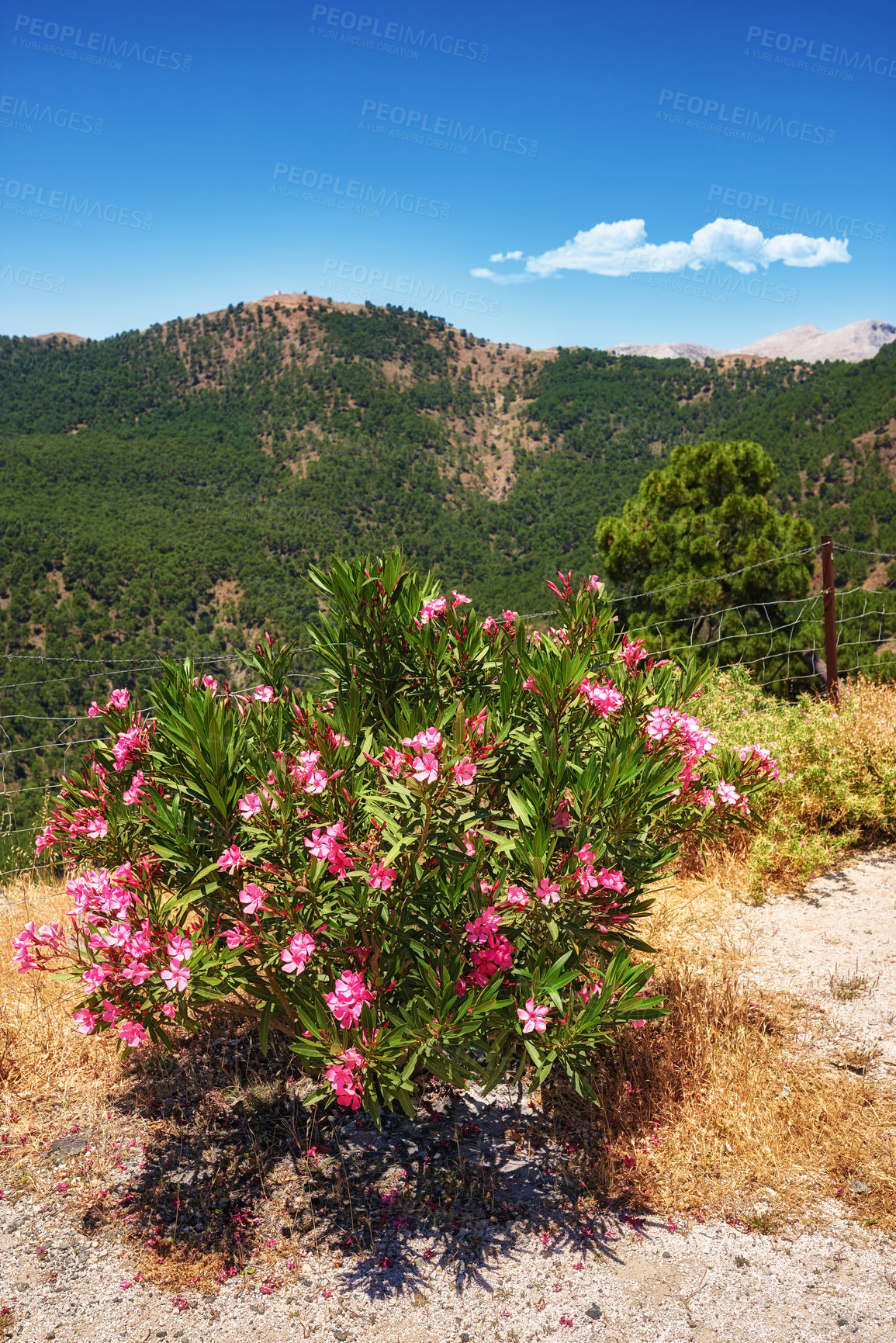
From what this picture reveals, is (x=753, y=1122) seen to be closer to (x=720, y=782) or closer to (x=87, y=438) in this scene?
(x=720, y=782)

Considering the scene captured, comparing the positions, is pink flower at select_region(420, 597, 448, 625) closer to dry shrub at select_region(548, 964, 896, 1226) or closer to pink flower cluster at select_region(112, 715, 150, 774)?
pink flower cluster at select_region(112, 715, 150, 774)

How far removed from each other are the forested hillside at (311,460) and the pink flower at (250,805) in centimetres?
2219

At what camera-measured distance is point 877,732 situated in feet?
15.8

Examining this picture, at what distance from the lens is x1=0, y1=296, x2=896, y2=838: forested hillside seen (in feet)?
144

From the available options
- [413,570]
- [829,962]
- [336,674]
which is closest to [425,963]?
[336,674]

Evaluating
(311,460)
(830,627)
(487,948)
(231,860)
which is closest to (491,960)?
(487,948)

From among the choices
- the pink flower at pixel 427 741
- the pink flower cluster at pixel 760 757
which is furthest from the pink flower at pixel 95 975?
the pink flower cluster at pixel 760 757

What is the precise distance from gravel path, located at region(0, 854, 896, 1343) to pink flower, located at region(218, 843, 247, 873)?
1195 millimetres

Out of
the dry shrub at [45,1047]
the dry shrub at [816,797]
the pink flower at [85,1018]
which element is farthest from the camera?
the dry shrub at [816,797]

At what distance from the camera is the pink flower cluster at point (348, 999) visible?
5.97 ft

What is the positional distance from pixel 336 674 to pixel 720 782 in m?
1.33

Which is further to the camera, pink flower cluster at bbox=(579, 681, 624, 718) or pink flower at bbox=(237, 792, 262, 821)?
pink flower cluster at bbox=(579, 681, 624, 718)

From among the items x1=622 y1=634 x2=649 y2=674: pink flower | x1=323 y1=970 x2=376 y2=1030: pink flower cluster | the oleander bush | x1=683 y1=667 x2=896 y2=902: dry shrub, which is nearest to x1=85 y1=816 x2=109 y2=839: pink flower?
the oleander bush

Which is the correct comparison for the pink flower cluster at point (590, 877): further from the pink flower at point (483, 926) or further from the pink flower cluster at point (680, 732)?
the pink flower cluster at point (680, 732)
